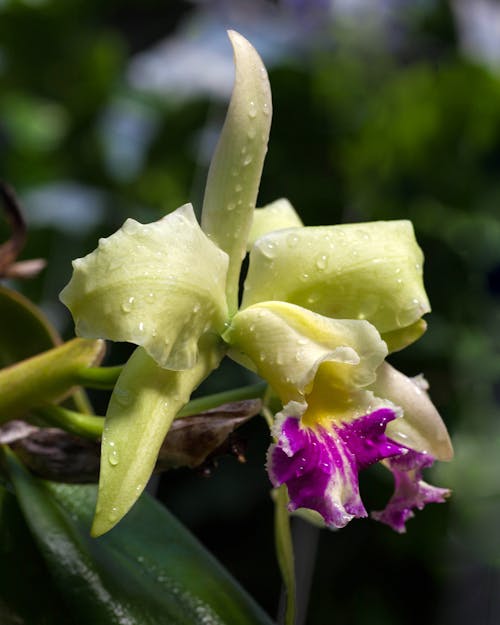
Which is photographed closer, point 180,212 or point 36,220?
point 180,212

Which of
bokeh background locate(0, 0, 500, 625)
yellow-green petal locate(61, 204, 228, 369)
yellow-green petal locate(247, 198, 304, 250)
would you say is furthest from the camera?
bokeh background locate(0, 0, 500, 625)

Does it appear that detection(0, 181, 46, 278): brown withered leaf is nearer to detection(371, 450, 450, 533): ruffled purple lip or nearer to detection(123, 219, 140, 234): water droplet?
detection(123, 219, 140, 234): water droplet

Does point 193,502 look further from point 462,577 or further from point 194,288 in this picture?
point 194,288

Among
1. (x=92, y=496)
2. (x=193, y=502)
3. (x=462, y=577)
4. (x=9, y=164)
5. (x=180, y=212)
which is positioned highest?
(x=180, y=212)

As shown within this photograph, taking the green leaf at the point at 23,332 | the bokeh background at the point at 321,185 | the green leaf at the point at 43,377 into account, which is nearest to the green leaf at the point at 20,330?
the green leaf at the point at 23,332

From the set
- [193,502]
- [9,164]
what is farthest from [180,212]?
[9,164]

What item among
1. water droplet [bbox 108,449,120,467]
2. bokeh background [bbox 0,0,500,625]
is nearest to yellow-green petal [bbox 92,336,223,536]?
water droplet [bbox 108,449,120,467]
